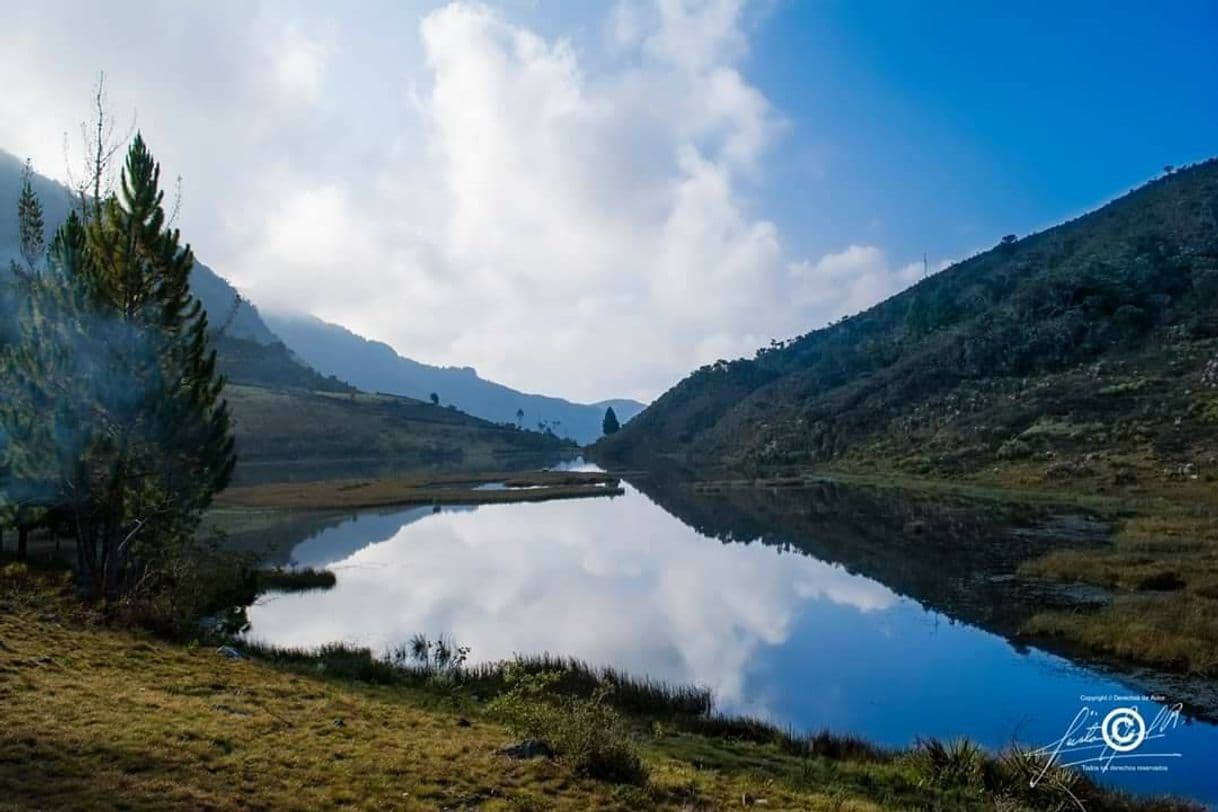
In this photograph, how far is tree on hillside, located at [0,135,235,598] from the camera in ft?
67.5

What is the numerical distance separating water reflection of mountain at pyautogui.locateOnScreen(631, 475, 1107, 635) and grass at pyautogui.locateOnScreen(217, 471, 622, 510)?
19944 millimetres

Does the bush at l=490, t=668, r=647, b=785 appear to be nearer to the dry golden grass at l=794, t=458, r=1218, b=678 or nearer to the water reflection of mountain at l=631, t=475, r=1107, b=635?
the dry golden grass at l=794, t=458, r=1218, b=678

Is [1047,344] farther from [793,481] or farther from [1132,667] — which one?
[1132,667]

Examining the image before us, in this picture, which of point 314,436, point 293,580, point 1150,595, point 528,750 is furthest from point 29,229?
point 314,436

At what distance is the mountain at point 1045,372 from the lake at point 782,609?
2413 centimetres

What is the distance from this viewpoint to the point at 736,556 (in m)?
47.0

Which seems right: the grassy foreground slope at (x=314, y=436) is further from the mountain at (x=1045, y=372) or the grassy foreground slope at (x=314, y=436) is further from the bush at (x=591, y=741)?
the bush at (x=591, y=741)

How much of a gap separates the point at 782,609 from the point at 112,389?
89.4ft

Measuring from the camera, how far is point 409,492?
291 feet

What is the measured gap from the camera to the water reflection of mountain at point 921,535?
3203 cm

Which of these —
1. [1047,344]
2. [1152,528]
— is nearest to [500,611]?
[1152,528]

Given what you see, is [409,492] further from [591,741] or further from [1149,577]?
[591,741]
